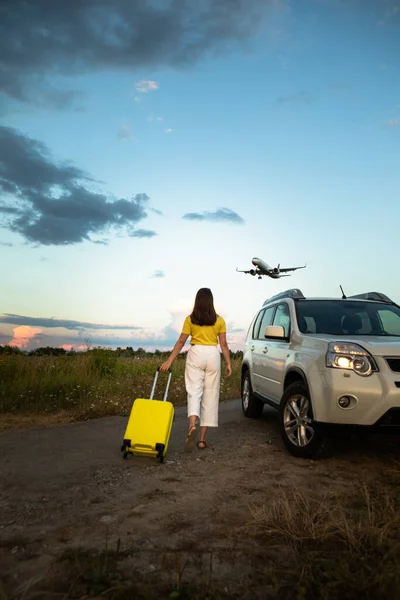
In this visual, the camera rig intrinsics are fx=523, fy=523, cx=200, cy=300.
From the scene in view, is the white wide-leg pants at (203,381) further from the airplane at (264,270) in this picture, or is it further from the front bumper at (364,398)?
the airplane at (264,270)

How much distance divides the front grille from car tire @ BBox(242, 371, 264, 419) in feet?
13.5

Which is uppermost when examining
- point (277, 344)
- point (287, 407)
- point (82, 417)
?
point (277, 344)

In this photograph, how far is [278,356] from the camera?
7414 mm

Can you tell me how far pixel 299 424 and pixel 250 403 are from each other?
3501 mm

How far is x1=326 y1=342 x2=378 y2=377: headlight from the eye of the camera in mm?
5523

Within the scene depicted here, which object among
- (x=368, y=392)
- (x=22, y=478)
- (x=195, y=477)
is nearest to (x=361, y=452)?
(x=368, y=392)

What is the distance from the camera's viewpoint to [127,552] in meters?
3.23

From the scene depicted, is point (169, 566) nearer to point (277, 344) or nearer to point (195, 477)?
point (195, 477)

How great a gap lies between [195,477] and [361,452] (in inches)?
98.6

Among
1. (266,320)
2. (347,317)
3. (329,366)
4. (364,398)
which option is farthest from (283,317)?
(364,398)

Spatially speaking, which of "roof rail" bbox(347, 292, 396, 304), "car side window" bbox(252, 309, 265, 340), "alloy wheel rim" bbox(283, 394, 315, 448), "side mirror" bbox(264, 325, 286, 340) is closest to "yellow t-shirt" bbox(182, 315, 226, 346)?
"side mirror" bbox(264, 325, 286, 340)

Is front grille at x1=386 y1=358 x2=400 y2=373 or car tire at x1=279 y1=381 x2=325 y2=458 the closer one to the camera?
front grille at x1=386 y1=358 x2=400 y2=373

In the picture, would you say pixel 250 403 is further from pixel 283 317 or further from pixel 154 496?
pixel 154 496

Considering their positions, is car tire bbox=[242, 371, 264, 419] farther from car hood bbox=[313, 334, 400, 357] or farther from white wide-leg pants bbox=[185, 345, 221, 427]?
car hood bbox=[313, 334, 400, 357]
